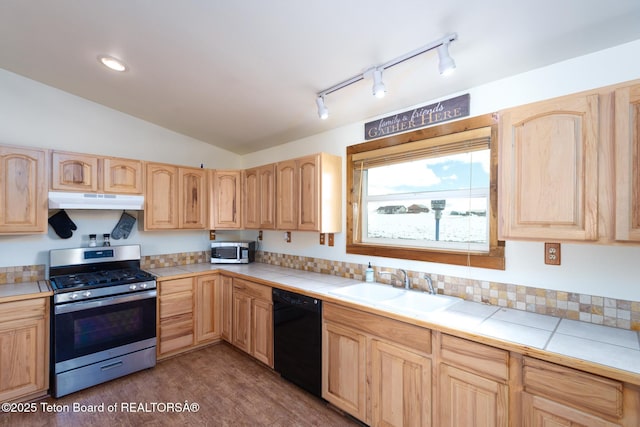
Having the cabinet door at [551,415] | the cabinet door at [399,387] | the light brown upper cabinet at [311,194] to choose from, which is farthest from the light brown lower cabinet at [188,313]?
the cabinet door at [551,415]

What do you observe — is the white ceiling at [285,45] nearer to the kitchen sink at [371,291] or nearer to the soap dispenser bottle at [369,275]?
the soap dispenser bottle at [369,275]

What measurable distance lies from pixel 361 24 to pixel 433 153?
112 cm

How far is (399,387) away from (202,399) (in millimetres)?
1605

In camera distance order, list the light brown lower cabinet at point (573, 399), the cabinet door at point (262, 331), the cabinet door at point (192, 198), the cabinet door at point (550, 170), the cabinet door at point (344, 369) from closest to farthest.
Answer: the light brown lower cabinet at point (573, 399) → the cabinet door at point (550, 170) → the cabinet door at point (344, 369) → the cabinet door at point (262, 331) → the cabinet door at point (192, 198)

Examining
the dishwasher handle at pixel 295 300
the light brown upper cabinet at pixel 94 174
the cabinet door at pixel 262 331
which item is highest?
the light brown upper cabinet at pixel 94 174

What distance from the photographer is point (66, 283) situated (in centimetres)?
250

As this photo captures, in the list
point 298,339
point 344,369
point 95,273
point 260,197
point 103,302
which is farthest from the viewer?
point 260,197

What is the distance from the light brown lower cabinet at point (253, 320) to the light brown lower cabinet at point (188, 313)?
0.31 meters

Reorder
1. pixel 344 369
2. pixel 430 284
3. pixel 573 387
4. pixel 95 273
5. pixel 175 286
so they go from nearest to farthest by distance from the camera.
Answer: pixel 573 387 → pixel 344 369 → pixel 430 284 → pixel 95 273 → pixel 175 286

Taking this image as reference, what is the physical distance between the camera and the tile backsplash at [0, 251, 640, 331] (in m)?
1.54

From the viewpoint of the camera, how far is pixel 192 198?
Result: 344cm

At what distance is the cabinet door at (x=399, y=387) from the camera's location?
1.67m

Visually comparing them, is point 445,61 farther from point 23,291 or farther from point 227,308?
point 23,291

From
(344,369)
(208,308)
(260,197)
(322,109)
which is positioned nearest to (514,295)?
(344,369)
